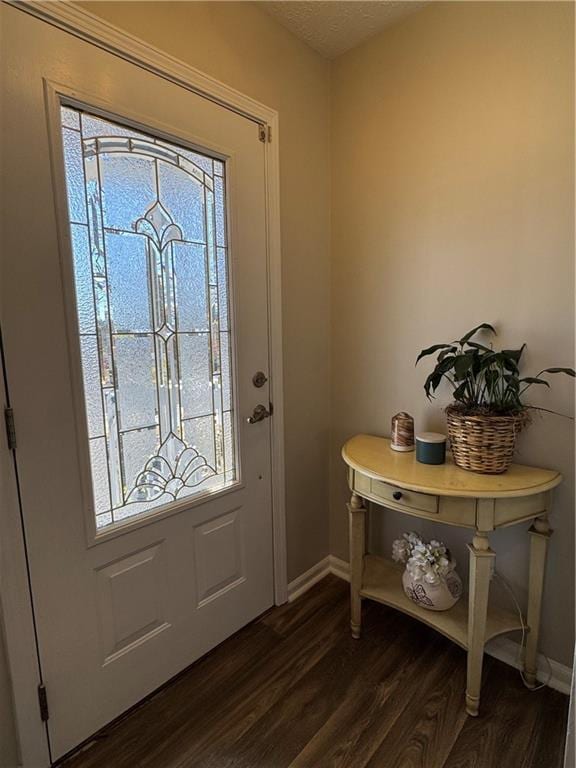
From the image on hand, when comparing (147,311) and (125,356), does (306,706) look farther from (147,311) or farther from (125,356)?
(147,311)

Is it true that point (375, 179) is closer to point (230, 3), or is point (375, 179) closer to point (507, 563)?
point (230, 3)

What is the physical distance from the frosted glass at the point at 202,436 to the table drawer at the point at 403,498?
0.62 meters

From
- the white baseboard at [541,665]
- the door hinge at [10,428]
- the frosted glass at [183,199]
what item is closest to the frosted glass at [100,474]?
the door hinge at [10,428]

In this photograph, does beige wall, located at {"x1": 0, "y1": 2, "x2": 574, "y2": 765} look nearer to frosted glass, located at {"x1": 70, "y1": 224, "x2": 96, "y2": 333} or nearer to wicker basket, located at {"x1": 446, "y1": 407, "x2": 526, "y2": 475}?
wicker basket, located at {"x1": 446, "y1": 407, "x2": 526, "y2": 475}

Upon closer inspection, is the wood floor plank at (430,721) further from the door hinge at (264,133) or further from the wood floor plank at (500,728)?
the door hinge at (264,133)

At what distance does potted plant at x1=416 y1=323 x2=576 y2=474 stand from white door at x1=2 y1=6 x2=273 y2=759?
2.52ft

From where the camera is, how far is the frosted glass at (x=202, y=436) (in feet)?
4.89

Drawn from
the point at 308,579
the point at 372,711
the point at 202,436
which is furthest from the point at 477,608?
the point at 202,436

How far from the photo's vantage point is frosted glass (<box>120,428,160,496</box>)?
1.32 metres

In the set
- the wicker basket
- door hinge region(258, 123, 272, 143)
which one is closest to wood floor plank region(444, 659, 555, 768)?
the wicker basket

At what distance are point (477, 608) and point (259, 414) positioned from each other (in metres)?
1.03

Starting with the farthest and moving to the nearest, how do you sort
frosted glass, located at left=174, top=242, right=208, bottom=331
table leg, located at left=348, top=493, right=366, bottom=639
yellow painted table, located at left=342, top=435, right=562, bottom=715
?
1. table leg, located at left=348, top=493, right=366, bottom=639
2. frosted glass, located at left=174, top=242, right=208, bottom=331
3. yellow painted table, located at left=342, top=435, right=562, bottom=715

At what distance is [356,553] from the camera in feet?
5.51

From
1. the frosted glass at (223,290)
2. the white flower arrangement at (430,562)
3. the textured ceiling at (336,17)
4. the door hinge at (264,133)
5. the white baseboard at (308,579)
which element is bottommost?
the white baseboard at (308,579)
